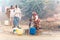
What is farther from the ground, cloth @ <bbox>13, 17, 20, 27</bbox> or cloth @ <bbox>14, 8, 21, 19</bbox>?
cloth @ <bbox>14, 8, 21, 19</bbox>

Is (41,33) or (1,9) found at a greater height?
(1,9)

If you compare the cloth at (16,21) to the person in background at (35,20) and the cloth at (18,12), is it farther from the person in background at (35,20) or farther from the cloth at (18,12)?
the person in background at (35,20)

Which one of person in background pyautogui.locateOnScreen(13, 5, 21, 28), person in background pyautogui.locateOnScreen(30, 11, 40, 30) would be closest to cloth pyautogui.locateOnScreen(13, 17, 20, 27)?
person in background pyautogui.locateOnScreen(13, 5, 21, 28)

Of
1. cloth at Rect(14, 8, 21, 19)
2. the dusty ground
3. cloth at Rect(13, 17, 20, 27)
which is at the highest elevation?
cloth at Rect(14, 8, 21, 19)

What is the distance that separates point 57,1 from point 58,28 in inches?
13.4

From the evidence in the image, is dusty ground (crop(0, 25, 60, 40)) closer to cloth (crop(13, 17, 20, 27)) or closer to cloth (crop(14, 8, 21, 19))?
cloth (crop(13, 17, 20, 27))

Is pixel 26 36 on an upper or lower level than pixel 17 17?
lower

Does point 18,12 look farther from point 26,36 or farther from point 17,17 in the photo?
point 26,36

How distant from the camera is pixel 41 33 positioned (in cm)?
184

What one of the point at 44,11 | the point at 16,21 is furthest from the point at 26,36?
the point at 44,11

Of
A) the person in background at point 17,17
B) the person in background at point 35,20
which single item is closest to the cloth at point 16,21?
the person in background at point 17,17

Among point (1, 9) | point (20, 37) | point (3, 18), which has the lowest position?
point (20, 37)

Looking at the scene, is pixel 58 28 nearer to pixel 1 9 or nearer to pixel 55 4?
pixel 55 4

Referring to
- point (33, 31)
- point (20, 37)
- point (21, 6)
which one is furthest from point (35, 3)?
point (20, 37)
